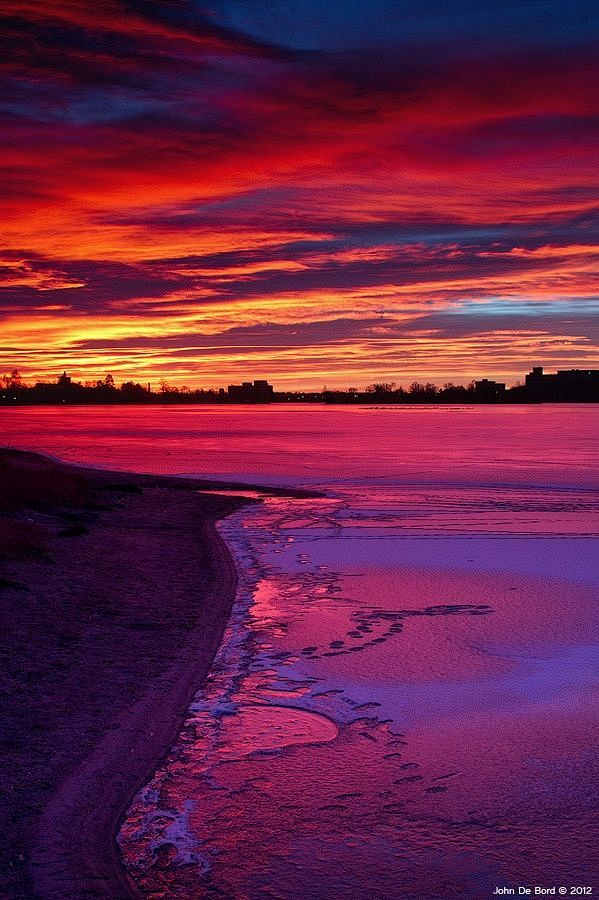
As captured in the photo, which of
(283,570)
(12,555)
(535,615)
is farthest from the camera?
(283,570)

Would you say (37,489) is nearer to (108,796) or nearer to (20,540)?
(20,540)

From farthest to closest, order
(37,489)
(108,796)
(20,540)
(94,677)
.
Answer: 1. (37,489)
2. (20,540)
3. (94,677)
4. (108,796)

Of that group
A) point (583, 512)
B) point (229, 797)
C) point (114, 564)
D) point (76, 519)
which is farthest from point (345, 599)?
point (583, 512)

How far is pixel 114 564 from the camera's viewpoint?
15.6 m

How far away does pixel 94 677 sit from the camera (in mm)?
9211

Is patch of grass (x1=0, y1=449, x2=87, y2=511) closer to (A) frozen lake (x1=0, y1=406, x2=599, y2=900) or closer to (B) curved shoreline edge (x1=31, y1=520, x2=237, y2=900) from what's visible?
(A) frozen lake (x1=0, y1=406, x2=599, y2=900)

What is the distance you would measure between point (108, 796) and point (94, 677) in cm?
293

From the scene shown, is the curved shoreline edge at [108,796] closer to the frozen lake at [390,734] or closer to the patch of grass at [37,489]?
the frozen lake at [390,734]

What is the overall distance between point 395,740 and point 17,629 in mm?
5324

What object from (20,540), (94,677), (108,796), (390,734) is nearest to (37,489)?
Result: (20,540)

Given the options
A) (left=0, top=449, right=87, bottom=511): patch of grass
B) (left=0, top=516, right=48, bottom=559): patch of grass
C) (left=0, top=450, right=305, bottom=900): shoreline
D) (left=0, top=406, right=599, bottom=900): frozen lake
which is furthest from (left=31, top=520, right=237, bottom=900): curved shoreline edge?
(left=0, top=449, right=87, bottom=511): patch of grass

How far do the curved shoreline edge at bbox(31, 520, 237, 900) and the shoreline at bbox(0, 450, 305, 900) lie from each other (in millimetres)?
12

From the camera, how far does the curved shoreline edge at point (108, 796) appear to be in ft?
17.3

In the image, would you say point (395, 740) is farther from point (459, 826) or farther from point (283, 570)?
point (283, 570)
